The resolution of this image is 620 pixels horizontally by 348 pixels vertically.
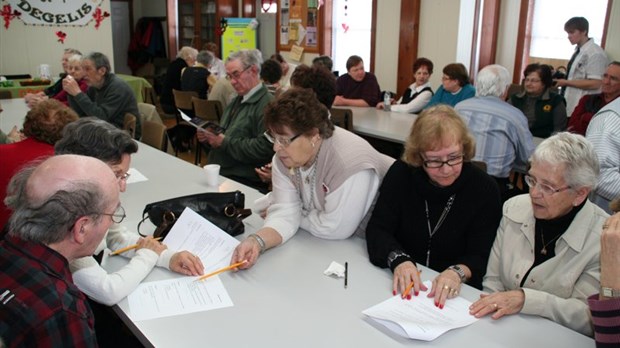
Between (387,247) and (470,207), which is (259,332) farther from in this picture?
(470,207)

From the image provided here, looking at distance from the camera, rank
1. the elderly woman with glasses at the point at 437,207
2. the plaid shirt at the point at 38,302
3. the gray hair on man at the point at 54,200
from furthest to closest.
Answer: the elderly woman with glasses at the point at 437,207, the gray hair on man at the point at 54,200, the plaid shirt at the point at 38,302

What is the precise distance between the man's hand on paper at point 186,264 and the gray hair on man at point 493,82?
Answer: 2496mm

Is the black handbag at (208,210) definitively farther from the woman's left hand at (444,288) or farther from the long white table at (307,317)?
the woman's left hand at (444,288)

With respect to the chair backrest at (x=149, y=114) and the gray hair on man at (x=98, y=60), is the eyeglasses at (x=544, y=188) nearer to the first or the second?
the chair backrest at (x=149, y=114)

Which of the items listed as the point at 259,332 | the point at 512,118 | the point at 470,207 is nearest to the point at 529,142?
the point at 512,118

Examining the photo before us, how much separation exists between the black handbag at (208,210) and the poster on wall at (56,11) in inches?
242

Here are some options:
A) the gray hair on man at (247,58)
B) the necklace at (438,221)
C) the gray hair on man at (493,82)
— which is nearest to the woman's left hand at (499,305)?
the necklace at (438,221)

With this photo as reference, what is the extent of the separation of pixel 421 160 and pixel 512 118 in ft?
5.55

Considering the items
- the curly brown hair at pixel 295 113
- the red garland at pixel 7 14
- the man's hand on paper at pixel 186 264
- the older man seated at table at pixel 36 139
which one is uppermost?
the red garland at pixel 7 14

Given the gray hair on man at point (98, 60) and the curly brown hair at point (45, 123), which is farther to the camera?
the gray hair on man at point (98, 60)

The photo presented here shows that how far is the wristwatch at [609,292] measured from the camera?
133cm

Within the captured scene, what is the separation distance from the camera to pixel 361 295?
1656 millimetres

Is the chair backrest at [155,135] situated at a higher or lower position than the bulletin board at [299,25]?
lower

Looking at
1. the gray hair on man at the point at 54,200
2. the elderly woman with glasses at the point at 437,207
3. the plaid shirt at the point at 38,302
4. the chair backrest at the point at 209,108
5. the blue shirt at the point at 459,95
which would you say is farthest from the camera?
the chair backrest at the point at 209,108
